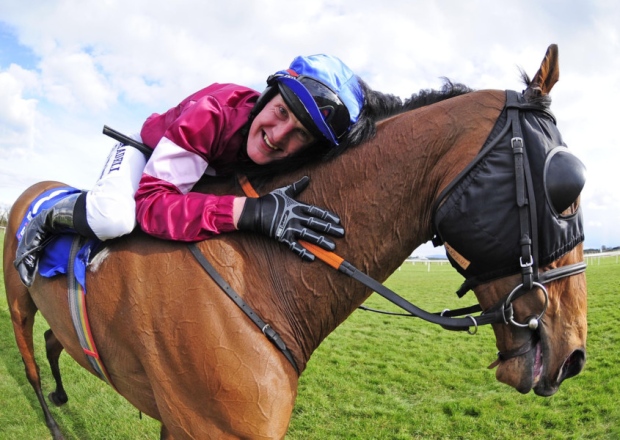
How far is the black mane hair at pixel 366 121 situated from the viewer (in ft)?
6.88

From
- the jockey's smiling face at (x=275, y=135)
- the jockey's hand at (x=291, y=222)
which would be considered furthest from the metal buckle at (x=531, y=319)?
the jockey's smiling face at (x=275, y=135)

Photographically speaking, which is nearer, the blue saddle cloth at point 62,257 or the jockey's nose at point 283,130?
the jockey's nose at point 283,130

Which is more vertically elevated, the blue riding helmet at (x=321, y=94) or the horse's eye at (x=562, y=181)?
the blue riding helmet at (x=321, y=94)

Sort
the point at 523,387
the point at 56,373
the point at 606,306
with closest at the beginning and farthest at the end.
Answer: the point at 523,387 < the point at 56,373 < the point at 606,306

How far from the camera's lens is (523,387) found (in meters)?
1.83

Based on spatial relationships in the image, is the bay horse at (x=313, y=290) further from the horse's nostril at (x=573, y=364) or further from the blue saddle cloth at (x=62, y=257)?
the blue saddle cloth at (x=62, y=257)

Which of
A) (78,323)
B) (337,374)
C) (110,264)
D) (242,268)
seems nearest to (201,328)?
(242,268)

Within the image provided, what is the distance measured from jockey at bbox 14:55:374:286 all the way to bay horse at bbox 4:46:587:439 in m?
0.11

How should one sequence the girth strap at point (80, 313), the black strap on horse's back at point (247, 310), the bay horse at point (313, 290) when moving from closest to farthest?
1. the bay horse at point (313, 290)
2. the black strap on horse's back at point (247, 310)
3. the girth strap at point (80, 313)

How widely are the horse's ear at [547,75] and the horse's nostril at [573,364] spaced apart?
115 cm

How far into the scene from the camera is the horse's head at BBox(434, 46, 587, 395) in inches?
66.9

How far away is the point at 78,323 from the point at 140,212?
0.88 metres

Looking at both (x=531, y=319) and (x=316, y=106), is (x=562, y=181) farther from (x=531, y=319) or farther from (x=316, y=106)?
(x=316, y=106)

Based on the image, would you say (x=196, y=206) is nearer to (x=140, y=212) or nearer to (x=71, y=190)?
(x=140, y=212)
